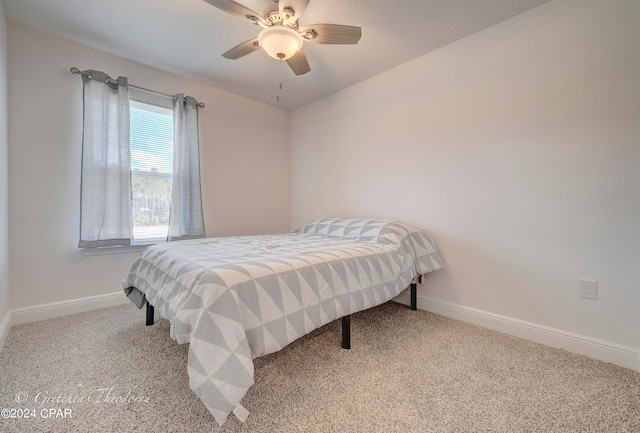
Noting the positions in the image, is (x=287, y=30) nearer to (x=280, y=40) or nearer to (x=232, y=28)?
(x=280, y=40)

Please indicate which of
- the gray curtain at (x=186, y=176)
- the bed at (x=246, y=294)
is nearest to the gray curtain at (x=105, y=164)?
the gray curtain at (x=186, y=176)

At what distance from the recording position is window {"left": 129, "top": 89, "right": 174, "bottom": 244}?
2.58 m

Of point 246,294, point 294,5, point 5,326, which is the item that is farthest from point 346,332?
point 5,326

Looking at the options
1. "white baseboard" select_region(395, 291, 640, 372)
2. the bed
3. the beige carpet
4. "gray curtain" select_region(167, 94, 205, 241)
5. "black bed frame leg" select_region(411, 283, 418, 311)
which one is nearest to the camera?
the bed

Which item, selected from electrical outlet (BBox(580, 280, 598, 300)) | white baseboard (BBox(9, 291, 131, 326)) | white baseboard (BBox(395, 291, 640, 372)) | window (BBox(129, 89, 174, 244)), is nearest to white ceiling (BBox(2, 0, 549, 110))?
window (BBox(129, 89, 174, 244))

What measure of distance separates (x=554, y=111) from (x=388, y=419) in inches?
85.4

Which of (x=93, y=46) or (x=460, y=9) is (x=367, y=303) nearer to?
(x=460, y=9)

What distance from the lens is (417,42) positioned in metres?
2.26

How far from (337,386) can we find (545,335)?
154 centimetres

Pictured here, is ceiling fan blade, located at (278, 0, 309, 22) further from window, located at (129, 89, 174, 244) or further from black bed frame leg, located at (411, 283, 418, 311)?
black bed frame leg, located at (411, 283, 418, 311)

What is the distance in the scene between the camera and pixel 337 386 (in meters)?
1.34

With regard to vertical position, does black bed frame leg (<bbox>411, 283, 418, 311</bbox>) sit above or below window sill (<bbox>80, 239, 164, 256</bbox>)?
below

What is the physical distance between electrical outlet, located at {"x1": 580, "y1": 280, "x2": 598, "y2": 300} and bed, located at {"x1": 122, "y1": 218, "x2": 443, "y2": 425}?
0.94 metres

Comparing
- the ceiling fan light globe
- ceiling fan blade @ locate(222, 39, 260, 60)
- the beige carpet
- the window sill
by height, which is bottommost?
the beige carpet
